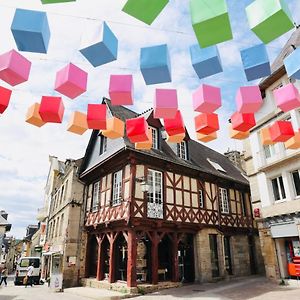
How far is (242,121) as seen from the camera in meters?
4.78

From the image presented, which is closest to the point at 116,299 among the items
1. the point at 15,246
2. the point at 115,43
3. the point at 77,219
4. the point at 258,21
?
the point at 77,219

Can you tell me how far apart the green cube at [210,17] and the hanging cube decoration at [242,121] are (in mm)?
2210

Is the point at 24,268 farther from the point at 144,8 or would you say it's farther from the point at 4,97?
the point at 144,8

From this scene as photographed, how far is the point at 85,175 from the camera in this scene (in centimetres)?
1446

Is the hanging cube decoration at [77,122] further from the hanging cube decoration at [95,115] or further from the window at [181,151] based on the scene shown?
the window at [181,151]

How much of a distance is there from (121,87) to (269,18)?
2.07m

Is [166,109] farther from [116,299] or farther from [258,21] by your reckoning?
[116,299]

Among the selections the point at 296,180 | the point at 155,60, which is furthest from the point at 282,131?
the point at 296,180

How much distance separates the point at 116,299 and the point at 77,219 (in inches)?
225

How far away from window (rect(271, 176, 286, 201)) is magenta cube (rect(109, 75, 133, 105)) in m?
9.49

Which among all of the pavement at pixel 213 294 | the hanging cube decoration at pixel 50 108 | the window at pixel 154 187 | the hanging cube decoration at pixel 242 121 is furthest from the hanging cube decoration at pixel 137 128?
the window at pixel 154 187

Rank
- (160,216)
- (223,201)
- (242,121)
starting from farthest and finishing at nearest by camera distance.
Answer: (223,201) → (160,216) → (242,121)

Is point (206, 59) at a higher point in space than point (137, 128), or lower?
higher

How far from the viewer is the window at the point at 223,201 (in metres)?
14.8
